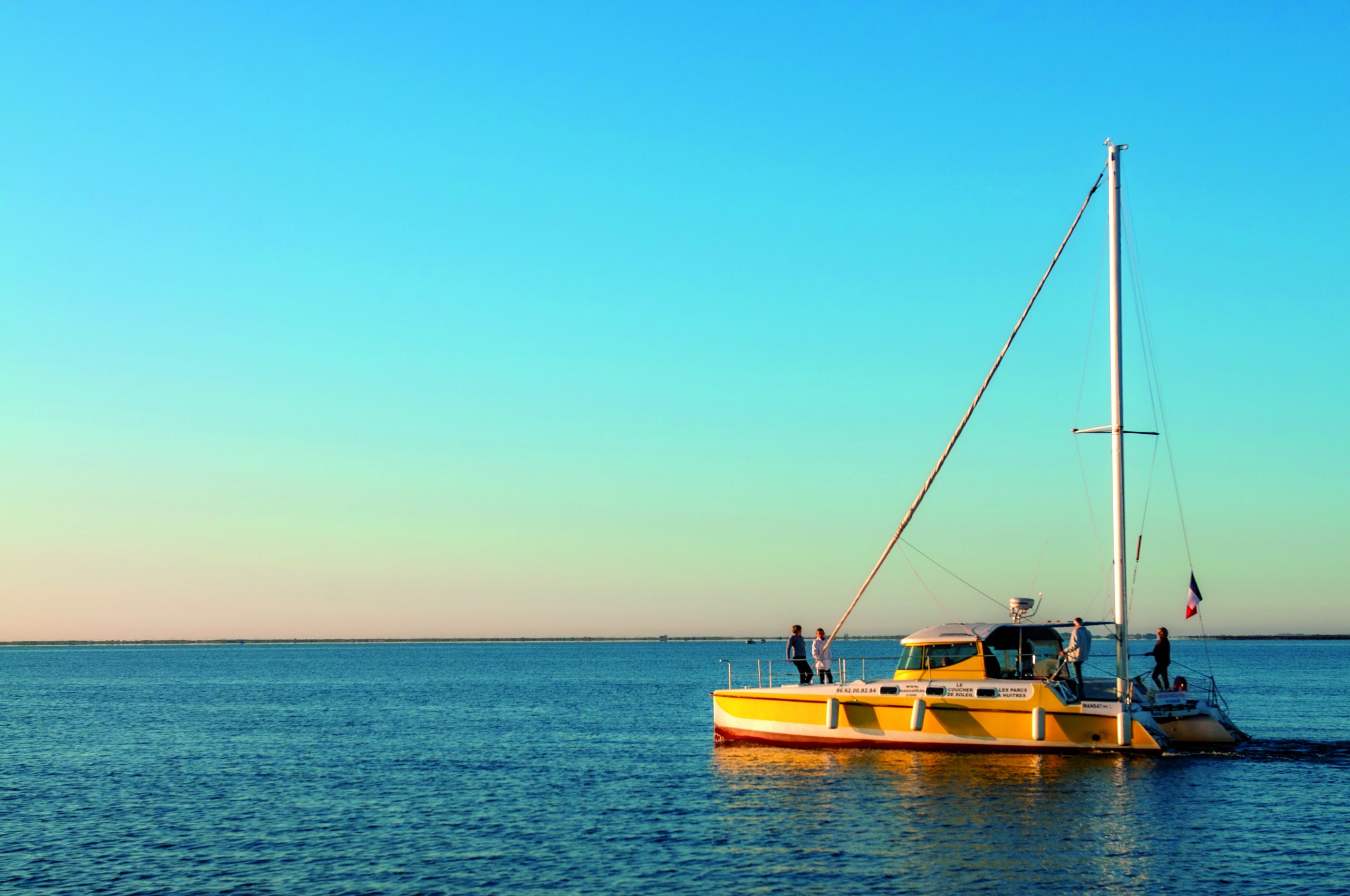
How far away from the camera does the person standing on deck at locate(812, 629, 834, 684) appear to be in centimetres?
3319

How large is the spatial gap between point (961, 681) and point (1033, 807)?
271 inches

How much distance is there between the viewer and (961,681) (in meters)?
29.7

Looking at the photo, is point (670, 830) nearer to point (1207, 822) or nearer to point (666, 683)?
point (1207, 822)

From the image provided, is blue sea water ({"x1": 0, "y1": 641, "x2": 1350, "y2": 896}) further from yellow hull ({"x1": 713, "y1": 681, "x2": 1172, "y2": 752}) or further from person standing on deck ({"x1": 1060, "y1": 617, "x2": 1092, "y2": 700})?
person standing on deck ({"x1": 1060, "y1": 617, "x2": 1092, "y2": 700})

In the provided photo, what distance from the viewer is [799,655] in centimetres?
3447

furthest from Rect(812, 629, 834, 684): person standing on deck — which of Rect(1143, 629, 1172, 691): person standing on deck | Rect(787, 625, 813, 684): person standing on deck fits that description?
Rect(1143, 629, 1172, 691): person standing on deck

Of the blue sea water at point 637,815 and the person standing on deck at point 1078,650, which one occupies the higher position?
the person standing on deck at point 1078,650

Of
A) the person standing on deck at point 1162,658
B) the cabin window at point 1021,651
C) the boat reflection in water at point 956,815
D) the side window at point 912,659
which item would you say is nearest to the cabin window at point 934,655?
the side window at point 912,659

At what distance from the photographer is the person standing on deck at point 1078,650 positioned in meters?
29.5

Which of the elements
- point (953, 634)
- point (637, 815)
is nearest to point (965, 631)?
point (953, 634)

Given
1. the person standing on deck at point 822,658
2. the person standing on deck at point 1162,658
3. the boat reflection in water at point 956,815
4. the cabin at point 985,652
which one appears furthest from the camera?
the person standing on deck at point 822,658

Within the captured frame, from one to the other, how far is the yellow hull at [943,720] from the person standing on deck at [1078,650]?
3.97ft

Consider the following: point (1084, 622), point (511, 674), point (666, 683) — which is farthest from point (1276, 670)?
point (1084, 622)

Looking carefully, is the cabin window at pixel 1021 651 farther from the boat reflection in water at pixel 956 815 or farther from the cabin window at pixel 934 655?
the boat reflection in water at pixel 956 815
